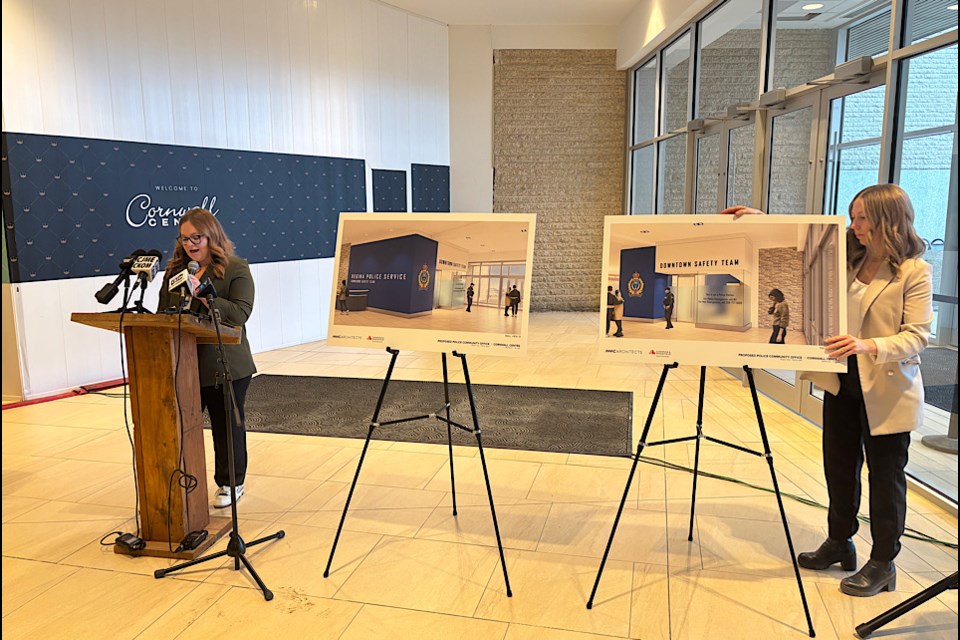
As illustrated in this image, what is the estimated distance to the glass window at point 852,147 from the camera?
4145 millimetres

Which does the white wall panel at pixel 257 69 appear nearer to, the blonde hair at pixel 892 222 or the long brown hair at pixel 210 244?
the long brown hair at pixel 210 244

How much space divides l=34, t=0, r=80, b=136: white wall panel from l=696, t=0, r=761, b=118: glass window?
5.35 m

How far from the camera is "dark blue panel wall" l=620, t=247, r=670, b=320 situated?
8.38 feet

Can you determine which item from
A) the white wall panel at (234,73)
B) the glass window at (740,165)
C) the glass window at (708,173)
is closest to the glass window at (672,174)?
the glass window at (708,173)

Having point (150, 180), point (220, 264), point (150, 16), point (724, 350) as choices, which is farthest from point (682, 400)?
point (150, 16)

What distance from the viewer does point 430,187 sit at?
9.19m

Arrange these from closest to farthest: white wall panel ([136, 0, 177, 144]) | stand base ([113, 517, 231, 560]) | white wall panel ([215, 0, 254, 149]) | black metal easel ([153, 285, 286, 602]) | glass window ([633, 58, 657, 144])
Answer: black metal easel ([153, 285, 286, 602]), stand base ([113, 517, 231, 560]), white wall panel ([136, 0, 177, 144]), white wall panel ([215, 0, 254, 149]), glass window ([633, 58, 657, 144])

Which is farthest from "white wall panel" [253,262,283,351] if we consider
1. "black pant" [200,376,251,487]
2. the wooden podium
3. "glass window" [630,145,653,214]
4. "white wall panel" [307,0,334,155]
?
"glass window" [630,145,653,214]

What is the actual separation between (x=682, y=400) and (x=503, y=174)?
570 cm

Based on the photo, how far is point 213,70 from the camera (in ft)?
21.3

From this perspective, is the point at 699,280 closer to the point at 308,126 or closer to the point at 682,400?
the point at 682,400

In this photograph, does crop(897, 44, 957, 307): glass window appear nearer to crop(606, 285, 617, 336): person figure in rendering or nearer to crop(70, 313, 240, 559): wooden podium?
crop(606, 285, 617, 336): person figure in rendering

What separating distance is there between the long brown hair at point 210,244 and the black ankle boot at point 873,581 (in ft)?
9.42

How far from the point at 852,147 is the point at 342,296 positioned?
3.43m
